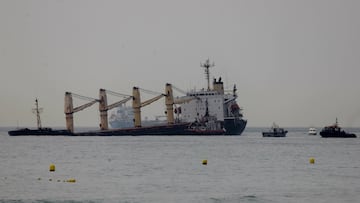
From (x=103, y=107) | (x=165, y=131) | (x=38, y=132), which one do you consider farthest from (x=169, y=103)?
(x=38, y=132)

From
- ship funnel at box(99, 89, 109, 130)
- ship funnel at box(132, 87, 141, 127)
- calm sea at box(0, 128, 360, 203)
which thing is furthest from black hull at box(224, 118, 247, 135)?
calm sea at box(0, 128, 360, 203)

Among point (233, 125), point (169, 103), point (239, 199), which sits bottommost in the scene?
point (239, 199)

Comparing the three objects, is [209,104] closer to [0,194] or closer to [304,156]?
[304,156]

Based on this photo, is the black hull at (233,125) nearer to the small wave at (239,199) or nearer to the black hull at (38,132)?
the black hull at (38,132)

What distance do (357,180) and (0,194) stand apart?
2728cm

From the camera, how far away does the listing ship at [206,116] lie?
180m

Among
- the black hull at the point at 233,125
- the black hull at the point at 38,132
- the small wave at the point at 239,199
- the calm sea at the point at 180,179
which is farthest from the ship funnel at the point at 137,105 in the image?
the small wave at the point at 239,199

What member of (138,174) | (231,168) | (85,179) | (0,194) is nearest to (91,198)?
(0,194)

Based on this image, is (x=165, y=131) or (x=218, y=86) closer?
(x=165, y=131)

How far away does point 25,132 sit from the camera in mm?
186250

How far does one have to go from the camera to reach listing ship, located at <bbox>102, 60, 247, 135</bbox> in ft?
589

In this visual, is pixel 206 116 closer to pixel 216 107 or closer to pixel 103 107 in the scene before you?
pixel 216 107

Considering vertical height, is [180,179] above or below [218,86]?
below

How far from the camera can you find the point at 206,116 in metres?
182
